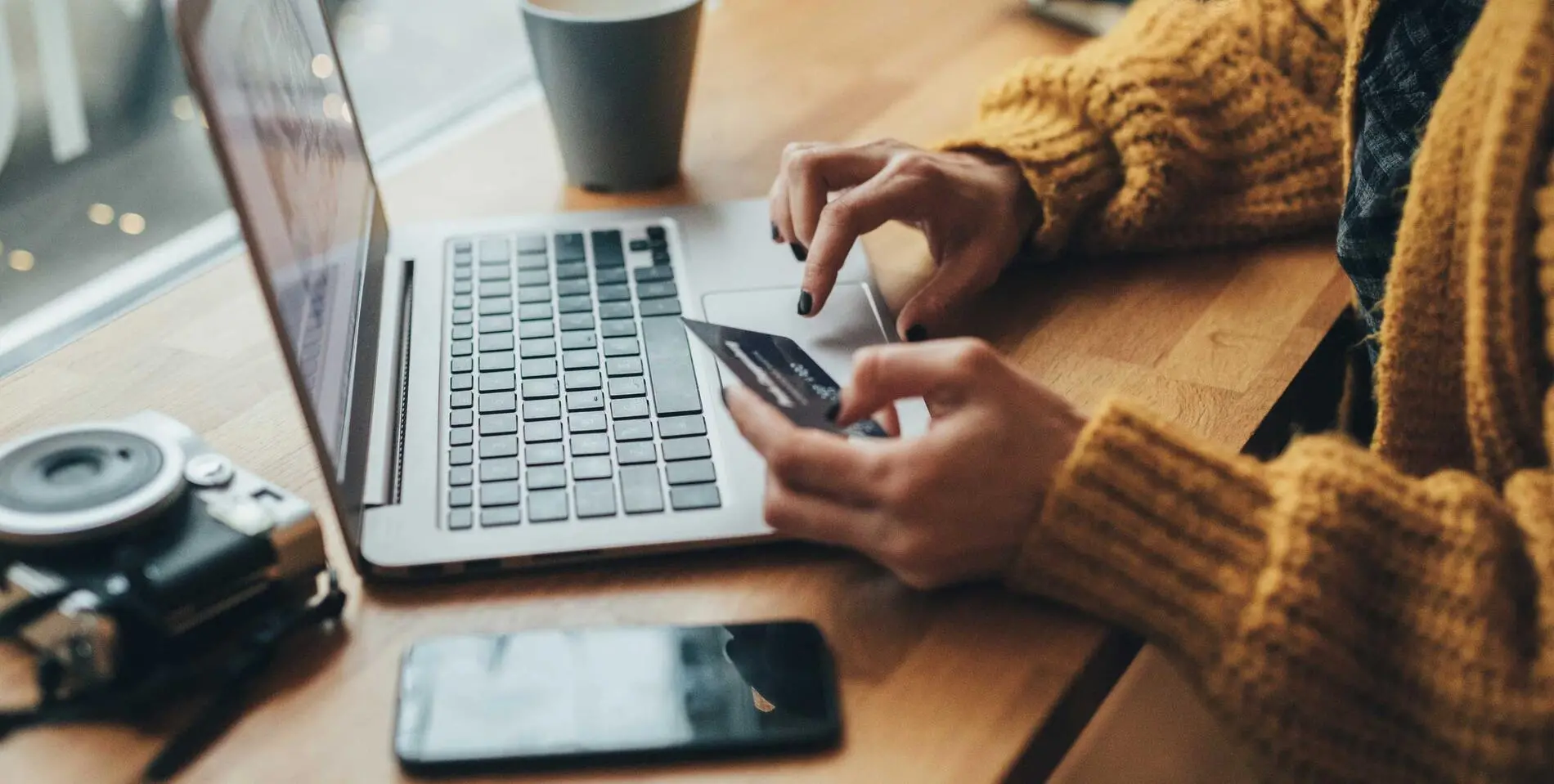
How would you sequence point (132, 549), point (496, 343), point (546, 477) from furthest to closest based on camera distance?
point (496, 343), point (546, 477), point (132, 549)

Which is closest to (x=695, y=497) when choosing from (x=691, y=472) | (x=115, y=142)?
(x=691, y=472)

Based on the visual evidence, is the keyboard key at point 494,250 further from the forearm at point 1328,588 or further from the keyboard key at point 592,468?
the forearm at point 1328,588

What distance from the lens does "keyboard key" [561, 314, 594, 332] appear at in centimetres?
66

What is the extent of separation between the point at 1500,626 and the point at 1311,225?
0.38 metres

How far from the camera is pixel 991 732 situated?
451 mm

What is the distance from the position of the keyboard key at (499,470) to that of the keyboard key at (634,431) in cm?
5

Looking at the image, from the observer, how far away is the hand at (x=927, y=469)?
49 centimetres

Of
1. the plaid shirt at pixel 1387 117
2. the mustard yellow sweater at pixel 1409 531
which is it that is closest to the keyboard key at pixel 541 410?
the mustard yellow sweater at pixel 1409 531

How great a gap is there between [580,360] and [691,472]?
0.12 metres

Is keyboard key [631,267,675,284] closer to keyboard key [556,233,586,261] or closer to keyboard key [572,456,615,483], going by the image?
keyboard key [556,233,586,261]

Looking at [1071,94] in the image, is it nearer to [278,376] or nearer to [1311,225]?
[1311,225]

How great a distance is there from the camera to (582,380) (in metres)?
0.62

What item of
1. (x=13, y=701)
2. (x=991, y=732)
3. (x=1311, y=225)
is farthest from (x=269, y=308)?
(x=1311, y=225)

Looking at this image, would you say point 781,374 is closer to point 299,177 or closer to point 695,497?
point 695,497
